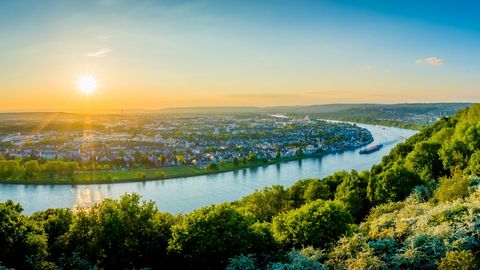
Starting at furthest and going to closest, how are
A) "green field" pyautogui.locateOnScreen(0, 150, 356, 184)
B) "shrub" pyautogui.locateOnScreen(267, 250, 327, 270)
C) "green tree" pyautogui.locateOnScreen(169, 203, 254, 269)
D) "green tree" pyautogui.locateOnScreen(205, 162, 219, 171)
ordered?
"green tree" pyautogui.locateOnScreen(205, 162, 219, 171) < "green field" pyautogui.locateOnScreen(0, 150, 356, 184) < "green tree" pyautogui.locateOnScreen(169, 203, 254, 269) < "shrub" pyautogui.locateOnScreen(267, 250, 327, 270)


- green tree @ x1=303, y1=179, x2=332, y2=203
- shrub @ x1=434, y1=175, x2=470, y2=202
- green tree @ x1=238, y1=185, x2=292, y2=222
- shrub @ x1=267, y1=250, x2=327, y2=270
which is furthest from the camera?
green tree @ x1=303, y1=179, x2=332, y2=203

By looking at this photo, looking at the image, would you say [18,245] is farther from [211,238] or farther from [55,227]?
[211,238]

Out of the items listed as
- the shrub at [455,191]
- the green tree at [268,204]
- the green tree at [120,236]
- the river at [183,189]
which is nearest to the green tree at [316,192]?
the green tree at [268,204]

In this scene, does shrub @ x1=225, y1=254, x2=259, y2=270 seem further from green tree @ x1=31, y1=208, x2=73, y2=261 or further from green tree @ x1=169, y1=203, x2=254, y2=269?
green tree @ x1=31, y1=208, x2=73, y2=261

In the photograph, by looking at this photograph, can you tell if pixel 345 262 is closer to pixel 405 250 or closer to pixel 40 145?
pixel 405 250

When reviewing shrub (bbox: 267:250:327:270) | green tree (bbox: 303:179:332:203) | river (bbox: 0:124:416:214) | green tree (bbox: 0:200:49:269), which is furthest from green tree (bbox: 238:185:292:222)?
river (bbox: 0:124:416:214)

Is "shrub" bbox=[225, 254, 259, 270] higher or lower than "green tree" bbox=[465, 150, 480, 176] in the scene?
lower

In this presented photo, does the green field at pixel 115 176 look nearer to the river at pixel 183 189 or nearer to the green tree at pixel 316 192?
the river at pixel 183 189

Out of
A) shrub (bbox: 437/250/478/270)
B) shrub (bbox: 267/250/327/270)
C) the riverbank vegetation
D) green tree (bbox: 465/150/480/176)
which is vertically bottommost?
→ the riverbank vegetation
